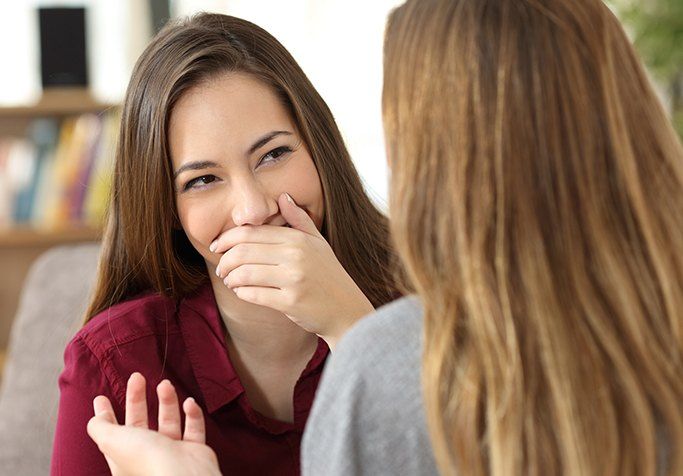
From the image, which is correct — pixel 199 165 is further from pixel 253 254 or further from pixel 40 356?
pixel 40 356

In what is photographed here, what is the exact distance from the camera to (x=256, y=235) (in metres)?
1.54

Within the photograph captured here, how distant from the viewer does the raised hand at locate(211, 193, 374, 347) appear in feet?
4.87

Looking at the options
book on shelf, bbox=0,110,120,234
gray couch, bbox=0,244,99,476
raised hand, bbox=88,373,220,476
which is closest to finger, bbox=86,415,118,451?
raised hand, bbox=88,373,220,476

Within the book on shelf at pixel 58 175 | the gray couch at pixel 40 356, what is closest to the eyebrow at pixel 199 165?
the gray couch at pixel 40 356

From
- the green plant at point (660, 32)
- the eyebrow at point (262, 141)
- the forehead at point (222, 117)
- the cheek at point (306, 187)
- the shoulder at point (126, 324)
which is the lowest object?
the shoulder at point (126, 324)

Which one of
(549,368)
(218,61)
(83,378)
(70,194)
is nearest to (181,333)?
(83,378)

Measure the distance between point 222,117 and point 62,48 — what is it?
236 cm

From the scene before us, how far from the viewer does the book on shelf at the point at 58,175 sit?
3.57 metres

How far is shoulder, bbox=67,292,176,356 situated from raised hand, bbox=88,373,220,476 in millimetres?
362

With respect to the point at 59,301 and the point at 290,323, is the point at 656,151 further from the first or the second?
the point at 59,301

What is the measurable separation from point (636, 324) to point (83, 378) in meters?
0.95

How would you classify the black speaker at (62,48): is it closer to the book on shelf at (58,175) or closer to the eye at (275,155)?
the book on shelf at (58,175)

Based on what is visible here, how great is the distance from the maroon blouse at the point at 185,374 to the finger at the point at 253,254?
0.24 meters

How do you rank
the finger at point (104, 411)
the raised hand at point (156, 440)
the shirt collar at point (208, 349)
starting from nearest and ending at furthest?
the raised hand at point (156, 440), the finger at point (104, 411), the shirt collar at point (208, 349)
